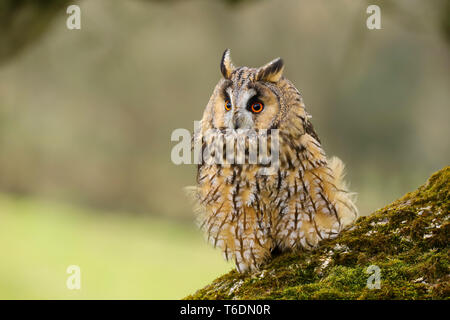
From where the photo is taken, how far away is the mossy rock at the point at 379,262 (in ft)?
5.81

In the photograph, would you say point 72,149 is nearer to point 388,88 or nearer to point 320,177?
point 388,88

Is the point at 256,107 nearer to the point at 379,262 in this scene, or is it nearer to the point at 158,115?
the point at 379,262

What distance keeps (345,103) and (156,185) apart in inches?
124

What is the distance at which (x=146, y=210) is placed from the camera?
23.6 feet

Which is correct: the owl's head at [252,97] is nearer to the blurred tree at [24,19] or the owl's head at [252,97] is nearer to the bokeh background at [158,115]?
the bokeh background at [158,115]

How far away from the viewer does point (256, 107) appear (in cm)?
256

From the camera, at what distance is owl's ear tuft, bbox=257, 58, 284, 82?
2.56 m

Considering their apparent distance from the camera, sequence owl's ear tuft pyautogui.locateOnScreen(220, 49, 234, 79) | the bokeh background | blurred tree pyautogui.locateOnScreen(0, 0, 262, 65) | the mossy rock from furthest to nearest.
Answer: the bokeh background → blurred tree pyautogui.locateOnScreen(0, 0, 262, 65) → owl's ear tuft pyautogui.locateOnScreen(220, 49, 234, 79) → the mossy rock

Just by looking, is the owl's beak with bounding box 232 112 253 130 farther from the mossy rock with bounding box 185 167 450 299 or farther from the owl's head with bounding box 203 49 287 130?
the mossy rock with bounding box 185 167 450 299

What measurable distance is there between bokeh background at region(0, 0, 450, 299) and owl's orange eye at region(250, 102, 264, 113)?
2896 mm

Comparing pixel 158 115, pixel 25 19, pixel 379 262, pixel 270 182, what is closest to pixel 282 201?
pixel 270 182

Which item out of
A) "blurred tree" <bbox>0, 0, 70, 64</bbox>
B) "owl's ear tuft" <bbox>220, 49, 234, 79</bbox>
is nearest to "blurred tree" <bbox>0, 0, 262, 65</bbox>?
"blurred tree" <bbox>0, 0, 70, 64</bbox>

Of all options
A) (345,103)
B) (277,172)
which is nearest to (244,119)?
(277,172)

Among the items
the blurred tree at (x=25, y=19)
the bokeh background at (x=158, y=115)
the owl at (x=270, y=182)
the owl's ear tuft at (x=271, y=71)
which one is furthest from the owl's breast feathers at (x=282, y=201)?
the blurred tree at (x=25, y=19)
